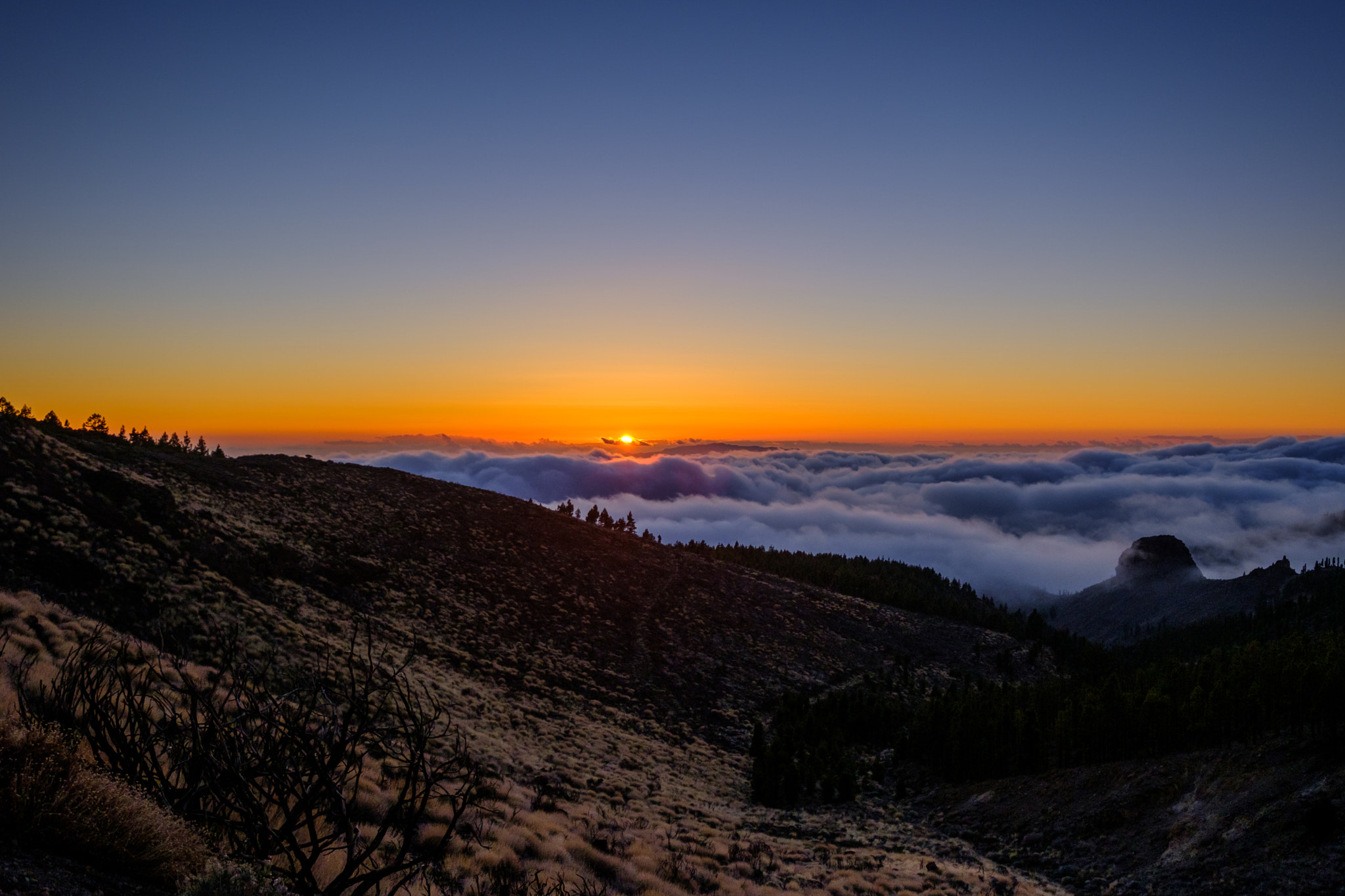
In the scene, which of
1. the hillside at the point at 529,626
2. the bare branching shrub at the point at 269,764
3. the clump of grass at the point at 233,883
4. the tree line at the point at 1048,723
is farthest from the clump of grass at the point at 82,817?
the tree line at the point at 1048,723

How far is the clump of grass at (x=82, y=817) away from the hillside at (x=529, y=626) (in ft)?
4.82

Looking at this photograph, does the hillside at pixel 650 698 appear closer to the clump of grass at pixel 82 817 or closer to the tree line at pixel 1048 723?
the tree line at pixel 1048 723

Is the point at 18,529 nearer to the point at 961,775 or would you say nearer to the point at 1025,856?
the point at 1025,856

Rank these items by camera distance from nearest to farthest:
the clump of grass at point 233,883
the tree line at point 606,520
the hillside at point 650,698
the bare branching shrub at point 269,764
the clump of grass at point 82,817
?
1. the clump of grass at point 82,817
2. the clump of grass at point 233,883
3. the bare branching shrub at point 269,764
4. the hillside at point 650,698
5. the tree line at point 606,520

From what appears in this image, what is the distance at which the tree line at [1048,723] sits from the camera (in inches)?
1227

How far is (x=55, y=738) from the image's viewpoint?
286 inches

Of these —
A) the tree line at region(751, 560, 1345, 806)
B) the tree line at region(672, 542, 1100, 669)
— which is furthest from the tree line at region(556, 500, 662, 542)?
the tree line at region(751, 560, 1345, 806)

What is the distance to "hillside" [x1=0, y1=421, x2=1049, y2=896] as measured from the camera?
69.1 feet

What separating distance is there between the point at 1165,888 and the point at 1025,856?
554cm

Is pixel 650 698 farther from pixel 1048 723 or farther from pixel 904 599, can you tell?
pixel 904 599

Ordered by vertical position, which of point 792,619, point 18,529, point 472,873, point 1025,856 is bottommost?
point 792,619

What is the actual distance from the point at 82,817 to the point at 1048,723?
52.0 m

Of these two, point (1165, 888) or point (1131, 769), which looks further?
point (1131, 769)

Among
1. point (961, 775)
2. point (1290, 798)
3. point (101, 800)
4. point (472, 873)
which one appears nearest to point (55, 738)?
point (101, 800)
